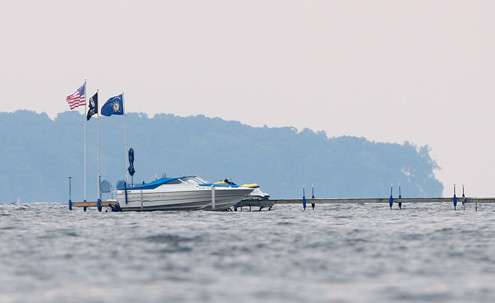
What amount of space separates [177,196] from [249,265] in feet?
195

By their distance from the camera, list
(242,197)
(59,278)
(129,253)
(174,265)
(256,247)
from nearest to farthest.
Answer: (59,278) → (174,265) → (129,253) → (256,247) → (242,197)

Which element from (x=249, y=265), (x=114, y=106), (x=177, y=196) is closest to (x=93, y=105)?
(x=114, y=106)

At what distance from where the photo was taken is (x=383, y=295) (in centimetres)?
3059

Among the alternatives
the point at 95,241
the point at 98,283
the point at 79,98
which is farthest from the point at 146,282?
the point at 79,98

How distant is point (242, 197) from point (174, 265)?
61.2m

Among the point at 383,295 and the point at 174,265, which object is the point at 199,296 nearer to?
the point at 383,295

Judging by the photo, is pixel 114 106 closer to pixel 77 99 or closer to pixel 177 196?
pixel 77 99

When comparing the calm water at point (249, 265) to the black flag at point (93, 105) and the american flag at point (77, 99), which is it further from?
the black flag at point (93, 105)

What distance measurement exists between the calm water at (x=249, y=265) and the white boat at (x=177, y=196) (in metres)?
35.5

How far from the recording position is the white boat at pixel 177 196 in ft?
Answer: 322

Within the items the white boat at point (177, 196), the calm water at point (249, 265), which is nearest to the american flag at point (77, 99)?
the white boat at point (177, 196)

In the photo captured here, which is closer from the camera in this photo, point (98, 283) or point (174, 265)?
point (98, 283)

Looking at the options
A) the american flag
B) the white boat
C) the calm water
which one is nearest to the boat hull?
the white boat

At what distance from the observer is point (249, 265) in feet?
128
